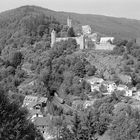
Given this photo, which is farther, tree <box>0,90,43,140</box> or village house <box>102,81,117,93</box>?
village house <box>102,81,117,93</box>

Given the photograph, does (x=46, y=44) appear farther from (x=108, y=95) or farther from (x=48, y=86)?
(x=108, y=95)

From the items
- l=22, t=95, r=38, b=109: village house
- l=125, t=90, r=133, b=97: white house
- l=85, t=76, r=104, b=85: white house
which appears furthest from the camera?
l=85, t=76, r=104, b=85: white house

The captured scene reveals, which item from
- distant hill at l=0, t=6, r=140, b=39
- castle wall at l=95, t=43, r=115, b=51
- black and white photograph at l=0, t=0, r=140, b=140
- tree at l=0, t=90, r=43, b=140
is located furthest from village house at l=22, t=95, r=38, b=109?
distant hill at l=0, t=6, r=140, b=39

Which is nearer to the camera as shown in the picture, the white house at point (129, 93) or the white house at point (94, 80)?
the white house at point (129, 93)

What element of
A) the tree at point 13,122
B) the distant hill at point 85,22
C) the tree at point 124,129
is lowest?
the distant hill at point 85,22

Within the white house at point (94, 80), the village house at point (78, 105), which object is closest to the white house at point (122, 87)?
the white house at point (94, 80)

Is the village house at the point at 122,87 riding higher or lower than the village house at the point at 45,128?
lower

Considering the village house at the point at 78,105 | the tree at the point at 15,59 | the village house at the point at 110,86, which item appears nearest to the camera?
the village house at the point at 78,105

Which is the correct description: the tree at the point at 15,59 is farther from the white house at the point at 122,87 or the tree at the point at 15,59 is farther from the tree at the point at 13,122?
the tree at the point at 13,122

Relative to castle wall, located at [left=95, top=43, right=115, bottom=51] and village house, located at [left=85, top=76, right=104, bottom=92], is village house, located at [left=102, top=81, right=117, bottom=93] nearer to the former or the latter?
village house, located at [left=85, top=76, right=104, bottom=92]
